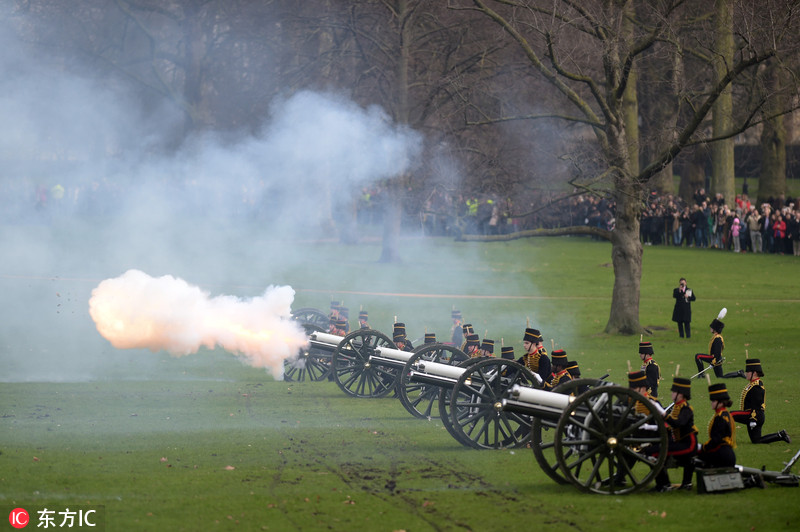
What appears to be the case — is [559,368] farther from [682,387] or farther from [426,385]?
[682,387]

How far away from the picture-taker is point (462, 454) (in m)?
13.7

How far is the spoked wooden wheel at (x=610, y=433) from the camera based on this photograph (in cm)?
1131

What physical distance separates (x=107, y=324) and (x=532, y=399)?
9.55m

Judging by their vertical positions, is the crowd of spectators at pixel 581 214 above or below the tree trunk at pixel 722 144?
below

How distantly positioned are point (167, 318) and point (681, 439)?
10.3 meters

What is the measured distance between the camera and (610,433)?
37.4ft

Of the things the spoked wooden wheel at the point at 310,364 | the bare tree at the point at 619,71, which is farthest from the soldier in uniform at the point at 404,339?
the bare tree at the point at 619,71

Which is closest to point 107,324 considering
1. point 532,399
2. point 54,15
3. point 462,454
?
point 462,454

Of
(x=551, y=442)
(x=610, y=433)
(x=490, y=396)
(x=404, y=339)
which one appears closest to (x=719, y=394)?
(x=610, y=433)

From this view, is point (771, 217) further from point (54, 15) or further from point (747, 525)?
point (747, 525)

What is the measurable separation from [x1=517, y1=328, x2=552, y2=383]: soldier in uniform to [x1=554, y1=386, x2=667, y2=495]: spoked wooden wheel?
4.01 meters

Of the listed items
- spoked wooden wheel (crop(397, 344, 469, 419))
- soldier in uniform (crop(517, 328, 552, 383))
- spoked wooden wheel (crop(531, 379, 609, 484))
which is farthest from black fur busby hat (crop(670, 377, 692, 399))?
spoked wooden wheel (crop(397, 344, 469, 419))

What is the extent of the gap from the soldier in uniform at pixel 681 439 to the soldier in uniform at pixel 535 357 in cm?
386

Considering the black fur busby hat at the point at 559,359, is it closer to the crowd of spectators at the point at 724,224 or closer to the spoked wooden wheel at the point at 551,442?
the spoked wooden wheel at the point at 551,442
